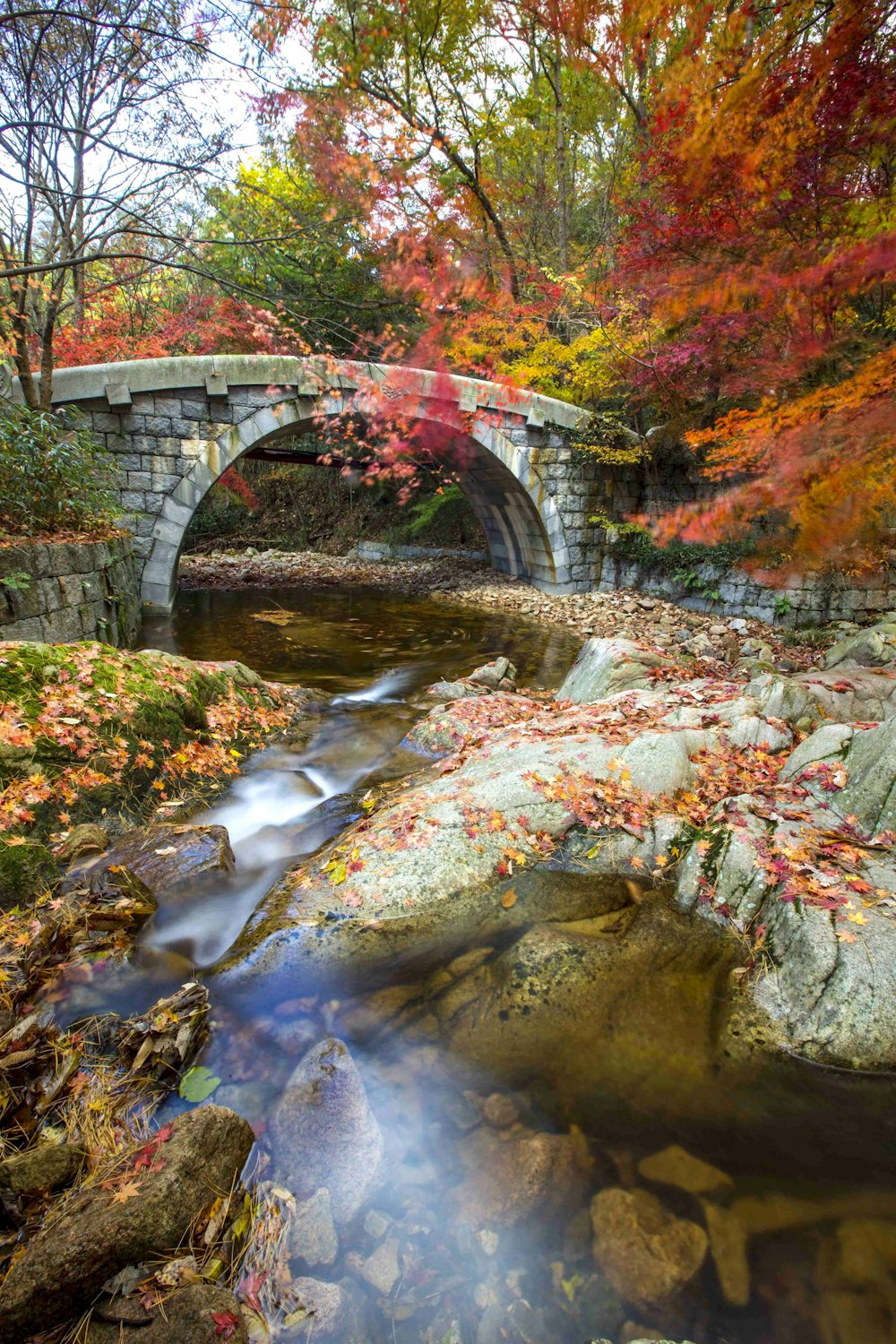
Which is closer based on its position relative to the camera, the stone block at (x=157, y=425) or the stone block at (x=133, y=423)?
the stone block at (x=133, y=423)

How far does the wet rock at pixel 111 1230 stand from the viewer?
4.47 ft

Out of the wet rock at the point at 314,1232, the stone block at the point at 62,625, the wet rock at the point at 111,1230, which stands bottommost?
the wet rock at the point at 314,1232

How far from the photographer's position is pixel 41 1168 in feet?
5.37

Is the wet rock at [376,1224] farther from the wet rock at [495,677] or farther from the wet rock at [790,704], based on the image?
the wet rock at [495,677]

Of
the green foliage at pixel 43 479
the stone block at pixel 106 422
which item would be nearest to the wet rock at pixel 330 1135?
the green foliage at pixel 43 479

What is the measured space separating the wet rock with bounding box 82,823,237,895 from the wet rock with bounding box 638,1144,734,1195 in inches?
86.4

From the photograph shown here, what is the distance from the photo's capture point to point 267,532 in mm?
20797

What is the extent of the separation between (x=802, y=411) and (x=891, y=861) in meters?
4.97

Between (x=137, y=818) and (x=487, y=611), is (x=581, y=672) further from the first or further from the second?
(x=487, y=611)

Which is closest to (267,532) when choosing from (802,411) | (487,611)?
(487,611)

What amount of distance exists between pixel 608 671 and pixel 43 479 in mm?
5206

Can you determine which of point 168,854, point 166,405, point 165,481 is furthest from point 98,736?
point 166,405

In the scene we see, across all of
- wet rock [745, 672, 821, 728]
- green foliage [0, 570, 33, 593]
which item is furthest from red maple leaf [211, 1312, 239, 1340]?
green foliage [0, 570, 33, 593]

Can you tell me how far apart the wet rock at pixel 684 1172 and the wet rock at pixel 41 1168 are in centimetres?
157
